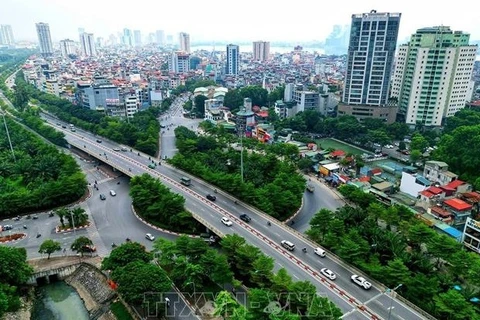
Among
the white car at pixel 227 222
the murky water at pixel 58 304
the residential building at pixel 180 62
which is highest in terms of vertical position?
the residential building at pixel 180 62

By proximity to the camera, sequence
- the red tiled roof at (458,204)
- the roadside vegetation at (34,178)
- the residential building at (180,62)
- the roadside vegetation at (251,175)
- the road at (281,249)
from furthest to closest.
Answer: the residential building at (180,62) < the roadside vegetation at (34,178) < the roadside vegetation at (251,175) < the red tiled roof at (458,204) < the road at (281,249)

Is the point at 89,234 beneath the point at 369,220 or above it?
beneath

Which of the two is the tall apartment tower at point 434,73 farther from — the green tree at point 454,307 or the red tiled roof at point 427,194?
the green tree at point 454,307

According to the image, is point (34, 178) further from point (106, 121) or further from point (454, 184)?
point (454, 184)

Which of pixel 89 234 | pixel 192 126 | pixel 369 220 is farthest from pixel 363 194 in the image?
pixel 192 126

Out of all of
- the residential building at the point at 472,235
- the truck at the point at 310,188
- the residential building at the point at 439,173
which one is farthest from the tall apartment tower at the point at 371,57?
the residential building at the point at 472,235

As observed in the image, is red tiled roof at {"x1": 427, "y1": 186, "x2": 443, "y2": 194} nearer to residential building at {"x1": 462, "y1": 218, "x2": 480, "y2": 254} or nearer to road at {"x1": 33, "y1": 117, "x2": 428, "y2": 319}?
residential building at {"x1": 462, "y1": 218, "x2": 480, "y2": 254}

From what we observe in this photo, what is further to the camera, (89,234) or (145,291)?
(89,234)

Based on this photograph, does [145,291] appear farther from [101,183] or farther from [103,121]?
[103,121]
